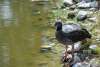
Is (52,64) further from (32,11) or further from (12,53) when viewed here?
(32,11)

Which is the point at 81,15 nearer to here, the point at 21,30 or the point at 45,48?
the point at 21,30

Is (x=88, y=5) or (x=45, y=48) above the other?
(x=88, y=5)

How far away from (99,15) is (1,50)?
3.09 meters

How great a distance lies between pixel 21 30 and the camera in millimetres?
8820

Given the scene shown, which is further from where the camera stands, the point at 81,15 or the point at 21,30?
the point at 81,15

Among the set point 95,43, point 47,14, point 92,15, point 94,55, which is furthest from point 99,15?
point 94,55

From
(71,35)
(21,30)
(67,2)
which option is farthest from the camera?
(67,2)

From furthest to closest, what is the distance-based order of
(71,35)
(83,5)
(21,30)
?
(83,5) < (21,30) < (71,35)

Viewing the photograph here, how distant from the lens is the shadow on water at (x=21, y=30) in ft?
23.9

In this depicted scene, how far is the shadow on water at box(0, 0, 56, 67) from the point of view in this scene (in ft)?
23.9

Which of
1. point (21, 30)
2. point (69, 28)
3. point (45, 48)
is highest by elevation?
point (69, 28)

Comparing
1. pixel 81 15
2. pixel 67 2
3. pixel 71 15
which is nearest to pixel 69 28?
pixel 81 15

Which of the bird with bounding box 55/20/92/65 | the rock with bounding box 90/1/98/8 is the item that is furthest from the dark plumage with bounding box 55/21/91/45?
the rock with bounding box 90/1/98/8

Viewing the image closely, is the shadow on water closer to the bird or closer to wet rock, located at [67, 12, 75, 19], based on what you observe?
wet rock, located at [67, 12, 75, 19]
